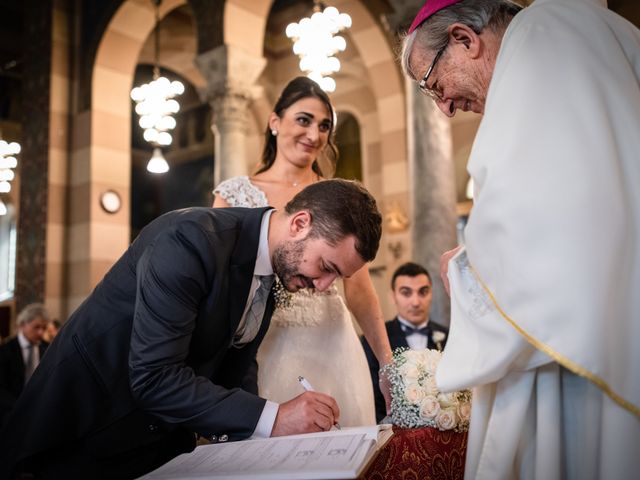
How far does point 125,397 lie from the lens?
2049 mm

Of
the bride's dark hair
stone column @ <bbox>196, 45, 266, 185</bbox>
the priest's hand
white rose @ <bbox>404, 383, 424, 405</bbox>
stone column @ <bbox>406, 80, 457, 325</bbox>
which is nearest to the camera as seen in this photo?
the priest's hand

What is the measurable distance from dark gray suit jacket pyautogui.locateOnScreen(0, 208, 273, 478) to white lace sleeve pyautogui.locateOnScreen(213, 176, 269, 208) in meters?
0.91

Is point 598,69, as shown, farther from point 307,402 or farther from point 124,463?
point 124,463

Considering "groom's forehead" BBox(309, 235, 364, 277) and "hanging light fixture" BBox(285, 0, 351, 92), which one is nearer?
"groom's forehead" BBox(309, 235, 364, 277)

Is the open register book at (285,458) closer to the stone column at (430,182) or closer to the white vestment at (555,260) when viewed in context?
the white vestment at (555,260)

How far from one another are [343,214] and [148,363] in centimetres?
78

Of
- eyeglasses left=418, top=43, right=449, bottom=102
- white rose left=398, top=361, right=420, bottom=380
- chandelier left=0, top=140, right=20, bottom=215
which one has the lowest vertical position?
white rose left=398, top=361, right=420, bottom=380

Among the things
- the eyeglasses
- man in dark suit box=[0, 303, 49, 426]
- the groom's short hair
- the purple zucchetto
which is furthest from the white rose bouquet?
man in dark suit box=[0, 303, 49, 426]

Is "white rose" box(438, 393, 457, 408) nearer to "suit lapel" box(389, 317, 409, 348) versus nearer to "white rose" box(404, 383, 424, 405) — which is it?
"white rose" box(404, 383, 424, 405)

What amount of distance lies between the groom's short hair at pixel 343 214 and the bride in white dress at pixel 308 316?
2.42ft

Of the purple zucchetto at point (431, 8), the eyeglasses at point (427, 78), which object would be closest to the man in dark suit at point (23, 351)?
the eyeglasses at point (427, 78)

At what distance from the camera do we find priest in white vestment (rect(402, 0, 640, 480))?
139 cm

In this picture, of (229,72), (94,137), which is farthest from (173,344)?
(94,137)

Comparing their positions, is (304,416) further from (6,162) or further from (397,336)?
(6,162)
